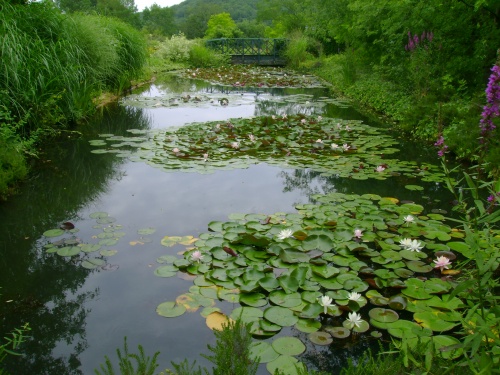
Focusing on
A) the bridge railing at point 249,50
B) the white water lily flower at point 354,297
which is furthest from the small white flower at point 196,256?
the bridge railing at point 249,50

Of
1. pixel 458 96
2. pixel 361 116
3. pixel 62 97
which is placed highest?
pixel 62 97

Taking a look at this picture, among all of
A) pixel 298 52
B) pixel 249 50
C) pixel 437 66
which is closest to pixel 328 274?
pixel 437 66

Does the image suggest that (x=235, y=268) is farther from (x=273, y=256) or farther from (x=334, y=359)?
(x=334, y=359)

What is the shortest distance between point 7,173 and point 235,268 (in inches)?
98.3

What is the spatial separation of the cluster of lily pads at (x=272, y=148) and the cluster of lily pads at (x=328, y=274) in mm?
1246

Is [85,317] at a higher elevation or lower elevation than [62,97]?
lower

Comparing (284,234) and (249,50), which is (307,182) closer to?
(284,234)

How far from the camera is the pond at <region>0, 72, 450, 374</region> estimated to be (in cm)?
198

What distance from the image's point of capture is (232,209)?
11.5 feet

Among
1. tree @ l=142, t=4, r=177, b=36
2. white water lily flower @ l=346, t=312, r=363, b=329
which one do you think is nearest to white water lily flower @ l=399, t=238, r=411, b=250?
white water lily flower @ l=346, t=312, r=363, b=329

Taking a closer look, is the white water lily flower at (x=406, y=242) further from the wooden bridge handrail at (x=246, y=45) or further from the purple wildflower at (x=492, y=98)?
the wooden bridge handrail at (x=246, y=45)

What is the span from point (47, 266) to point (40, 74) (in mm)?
3479

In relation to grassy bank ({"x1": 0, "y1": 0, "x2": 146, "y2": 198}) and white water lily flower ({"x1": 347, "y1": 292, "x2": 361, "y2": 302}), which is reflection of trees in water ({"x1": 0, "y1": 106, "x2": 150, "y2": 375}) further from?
white water lily flower ({"x1": 347, "y1": 292, "x2": 361, "y2": 302})

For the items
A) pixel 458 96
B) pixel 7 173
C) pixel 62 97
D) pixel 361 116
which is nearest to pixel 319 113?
pixel 361 116
